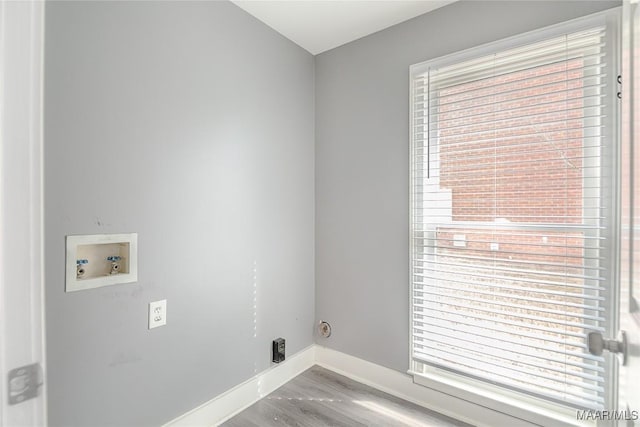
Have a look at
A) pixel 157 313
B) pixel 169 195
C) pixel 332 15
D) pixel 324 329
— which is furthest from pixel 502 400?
pixel 332 15

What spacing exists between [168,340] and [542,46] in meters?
2.36

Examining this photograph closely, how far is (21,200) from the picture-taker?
1.03 m

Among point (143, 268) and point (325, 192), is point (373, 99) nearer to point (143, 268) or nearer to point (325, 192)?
point (325, 192)

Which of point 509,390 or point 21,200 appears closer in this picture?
point 21,200

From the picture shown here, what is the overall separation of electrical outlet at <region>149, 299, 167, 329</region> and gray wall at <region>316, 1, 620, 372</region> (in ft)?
3.81

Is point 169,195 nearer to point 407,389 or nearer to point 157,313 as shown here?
point 157,313

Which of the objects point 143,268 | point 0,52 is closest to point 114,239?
point 143,268

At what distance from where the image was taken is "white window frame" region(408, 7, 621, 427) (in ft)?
4.43

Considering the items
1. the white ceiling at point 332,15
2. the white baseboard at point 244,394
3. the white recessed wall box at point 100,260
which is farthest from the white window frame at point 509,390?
the white recessed wall box at point 100,260

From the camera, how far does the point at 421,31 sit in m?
1.89

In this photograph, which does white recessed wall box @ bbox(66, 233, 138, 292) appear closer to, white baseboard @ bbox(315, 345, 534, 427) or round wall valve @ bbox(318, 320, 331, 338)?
round wall valve @ bbox(318, 320, 331, 338)

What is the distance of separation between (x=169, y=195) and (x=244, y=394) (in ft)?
4.08

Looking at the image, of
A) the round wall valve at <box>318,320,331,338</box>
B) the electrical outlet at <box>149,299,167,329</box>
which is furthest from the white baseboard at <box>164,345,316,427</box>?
the electrical outlet at <box>149,299,167,329</box>

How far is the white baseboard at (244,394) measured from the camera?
1.59 metres
